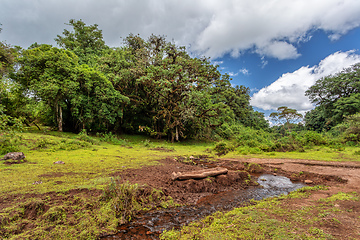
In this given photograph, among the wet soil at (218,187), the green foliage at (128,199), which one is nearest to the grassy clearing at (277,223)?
the wet soil at (218,187)

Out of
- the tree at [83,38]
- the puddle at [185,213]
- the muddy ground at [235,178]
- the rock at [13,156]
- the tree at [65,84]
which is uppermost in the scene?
the tree at [83,38]

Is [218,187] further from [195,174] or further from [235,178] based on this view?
[235,178]

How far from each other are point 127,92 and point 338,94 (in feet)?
125

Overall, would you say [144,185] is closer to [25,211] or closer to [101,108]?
[25,211]

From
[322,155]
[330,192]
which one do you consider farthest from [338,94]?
[330,192]

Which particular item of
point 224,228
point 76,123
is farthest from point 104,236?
point 76,123

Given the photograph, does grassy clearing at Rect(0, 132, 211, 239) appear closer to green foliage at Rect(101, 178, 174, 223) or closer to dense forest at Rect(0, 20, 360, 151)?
green foliage at Rect(101, 178, 174, 223)

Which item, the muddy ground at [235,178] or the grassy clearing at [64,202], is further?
the muddy ground at [235,178]

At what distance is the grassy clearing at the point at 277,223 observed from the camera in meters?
2.74

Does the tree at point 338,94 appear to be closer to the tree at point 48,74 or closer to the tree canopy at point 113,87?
the tree canopy at point 113,87

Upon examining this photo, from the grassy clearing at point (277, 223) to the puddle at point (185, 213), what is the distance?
0.34 metres

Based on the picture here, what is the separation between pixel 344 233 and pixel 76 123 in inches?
847

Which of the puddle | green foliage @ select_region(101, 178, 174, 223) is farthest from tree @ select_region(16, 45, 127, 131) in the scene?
the puddle

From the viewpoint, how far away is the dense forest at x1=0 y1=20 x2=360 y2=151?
1422 centimetres
